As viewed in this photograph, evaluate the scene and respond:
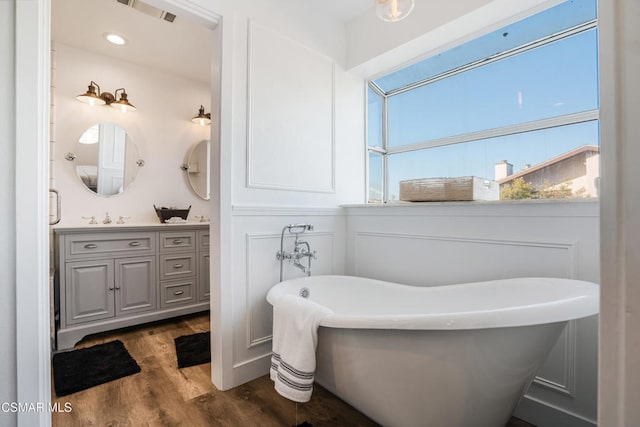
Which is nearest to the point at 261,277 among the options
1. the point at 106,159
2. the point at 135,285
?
the point at 135,285

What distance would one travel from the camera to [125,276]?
2604mm

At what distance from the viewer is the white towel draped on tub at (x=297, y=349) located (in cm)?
130

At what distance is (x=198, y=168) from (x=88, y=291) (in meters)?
1.62

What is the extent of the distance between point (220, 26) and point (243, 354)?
202cm

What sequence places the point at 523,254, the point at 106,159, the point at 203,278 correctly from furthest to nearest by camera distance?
the point at 203,278
the point at 106,159
the point at 523,254

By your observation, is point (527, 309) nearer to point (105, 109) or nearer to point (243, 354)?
point (243, 354)

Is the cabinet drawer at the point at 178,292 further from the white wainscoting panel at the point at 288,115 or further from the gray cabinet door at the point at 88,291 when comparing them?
the white wainscoting panel at the point at 288,115

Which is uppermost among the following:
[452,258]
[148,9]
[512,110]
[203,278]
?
[148,9]

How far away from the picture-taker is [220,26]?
1.81 m

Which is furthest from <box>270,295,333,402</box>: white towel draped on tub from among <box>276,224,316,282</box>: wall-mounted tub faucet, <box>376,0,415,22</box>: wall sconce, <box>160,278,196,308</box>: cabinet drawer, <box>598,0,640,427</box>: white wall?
<box>160,278,196,308</box>: cabinet drawer

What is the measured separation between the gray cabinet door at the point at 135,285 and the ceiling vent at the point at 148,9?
195 centimetres

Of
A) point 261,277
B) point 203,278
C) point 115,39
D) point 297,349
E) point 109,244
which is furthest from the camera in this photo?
point 203,278

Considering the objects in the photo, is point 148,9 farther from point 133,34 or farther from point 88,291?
point 88,291

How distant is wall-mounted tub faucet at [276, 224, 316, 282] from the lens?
209 centimetres
